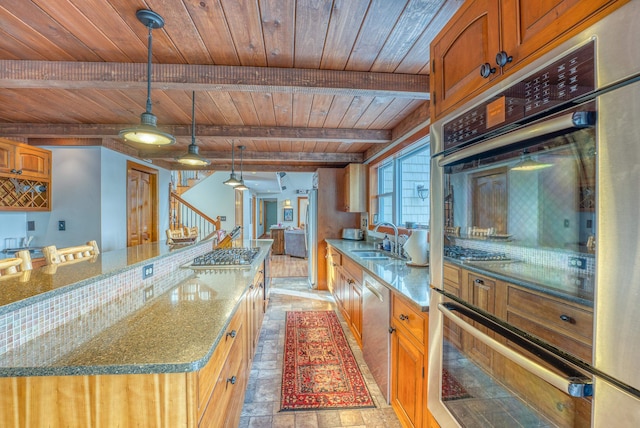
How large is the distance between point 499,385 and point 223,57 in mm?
2129

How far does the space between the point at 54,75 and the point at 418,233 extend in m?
2.76

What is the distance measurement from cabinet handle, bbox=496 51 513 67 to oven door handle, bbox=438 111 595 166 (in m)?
0.24

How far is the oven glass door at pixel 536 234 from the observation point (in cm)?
65

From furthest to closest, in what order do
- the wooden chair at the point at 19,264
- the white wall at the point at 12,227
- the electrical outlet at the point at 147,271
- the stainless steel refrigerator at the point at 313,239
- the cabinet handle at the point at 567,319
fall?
the stainless steel refrigerator at the point at 313,239 → the white wall at the point at 12,227 → the electrical outlet at the point at 147,271 → the wooden chair at the point at 19,264 → the cabinet handle at the point at 567,319

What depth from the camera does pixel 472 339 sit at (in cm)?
103

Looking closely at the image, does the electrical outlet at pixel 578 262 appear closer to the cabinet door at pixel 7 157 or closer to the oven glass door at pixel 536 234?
the oven glass door at pixel 536 234

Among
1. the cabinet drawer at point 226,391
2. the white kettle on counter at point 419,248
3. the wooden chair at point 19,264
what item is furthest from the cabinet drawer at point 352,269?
the wooden chair at point 19,264

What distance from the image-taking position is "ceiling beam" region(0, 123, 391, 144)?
3012 mm

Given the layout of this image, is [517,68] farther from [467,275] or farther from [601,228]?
[467,275]

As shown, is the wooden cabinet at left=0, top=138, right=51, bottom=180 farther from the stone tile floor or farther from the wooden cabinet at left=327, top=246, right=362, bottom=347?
the wooden cabinet at left=327, top=246, right=362, bottom=347

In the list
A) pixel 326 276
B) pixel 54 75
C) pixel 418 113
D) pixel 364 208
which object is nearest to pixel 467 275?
pixel 418 113

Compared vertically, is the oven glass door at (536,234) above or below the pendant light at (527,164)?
below

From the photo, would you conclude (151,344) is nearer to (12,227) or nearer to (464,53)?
(464,53)

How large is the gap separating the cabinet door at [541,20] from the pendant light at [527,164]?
28 centimetres
